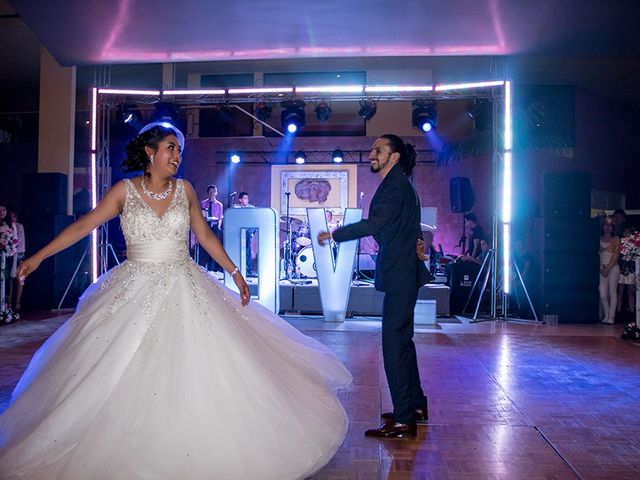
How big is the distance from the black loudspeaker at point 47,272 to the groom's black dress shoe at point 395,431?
7.96 metres

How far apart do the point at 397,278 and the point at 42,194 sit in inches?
345

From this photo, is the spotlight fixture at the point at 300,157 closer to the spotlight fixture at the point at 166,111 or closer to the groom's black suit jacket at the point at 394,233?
the spotlight fixture at the point at 166,111

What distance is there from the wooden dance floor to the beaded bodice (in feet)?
4.88

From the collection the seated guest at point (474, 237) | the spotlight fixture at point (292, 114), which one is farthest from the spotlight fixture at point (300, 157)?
the seated guest at point (474, 237)

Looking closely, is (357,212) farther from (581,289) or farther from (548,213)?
(581,289)

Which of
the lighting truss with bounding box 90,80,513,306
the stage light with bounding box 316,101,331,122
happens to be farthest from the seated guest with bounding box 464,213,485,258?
the stage light with bounding box 316,101,331,122

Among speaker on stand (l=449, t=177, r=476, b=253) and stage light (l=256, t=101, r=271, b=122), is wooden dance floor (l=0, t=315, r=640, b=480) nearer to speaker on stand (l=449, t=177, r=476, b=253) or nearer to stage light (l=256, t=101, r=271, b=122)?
stage light (l=256, t=101, r=271, b=122)

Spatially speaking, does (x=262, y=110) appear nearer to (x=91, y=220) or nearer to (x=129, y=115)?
(x=129, y=115)

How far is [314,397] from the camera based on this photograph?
10.5 feet

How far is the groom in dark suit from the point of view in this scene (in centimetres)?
335

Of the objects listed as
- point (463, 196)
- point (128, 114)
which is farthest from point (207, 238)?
point (463, 196)

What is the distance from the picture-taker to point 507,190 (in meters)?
8.94

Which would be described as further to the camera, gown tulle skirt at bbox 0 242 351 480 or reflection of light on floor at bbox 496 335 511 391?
reflection of light on floor at bbox 496 335 511 391

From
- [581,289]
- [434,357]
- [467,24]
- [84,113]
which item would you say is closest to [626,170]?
[581,289]
